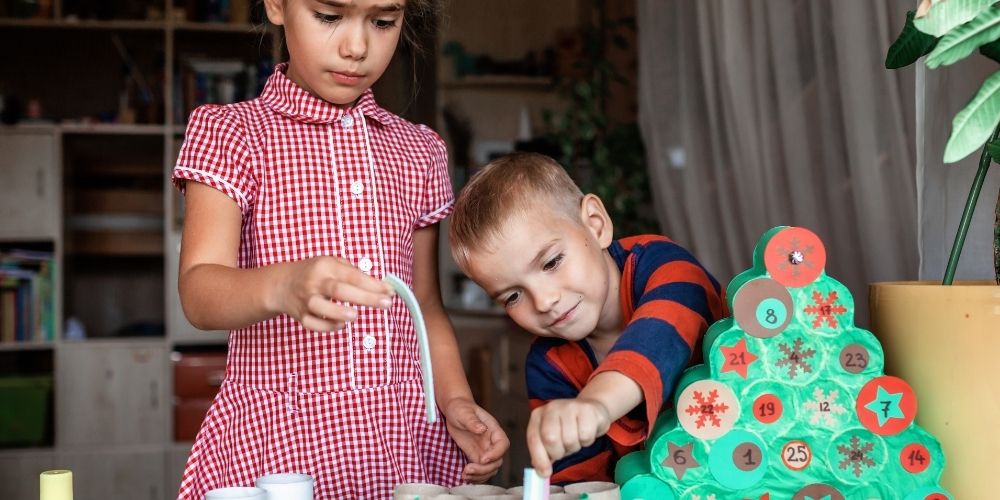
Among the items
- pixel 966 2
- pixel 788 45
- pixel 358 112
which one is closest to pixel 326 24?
pixel 358 112

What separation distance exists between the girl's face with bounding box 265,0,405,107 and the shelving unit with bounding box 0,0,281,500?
94.7 inches

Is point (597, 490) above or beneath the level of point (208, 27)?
beneath

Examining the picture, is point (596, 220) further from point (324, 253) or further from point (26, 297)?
point (26, 297)

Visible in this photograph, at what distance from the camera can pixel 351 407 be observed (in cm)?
109

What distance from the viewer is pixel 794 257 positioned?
814 millimetres

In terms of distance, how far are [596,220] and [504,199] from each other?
0.42 feet

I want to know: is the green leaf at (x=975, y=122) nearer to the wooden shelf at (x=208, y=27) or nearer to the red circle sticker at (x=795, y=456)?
the red circle sticker at (x=795, y=456)

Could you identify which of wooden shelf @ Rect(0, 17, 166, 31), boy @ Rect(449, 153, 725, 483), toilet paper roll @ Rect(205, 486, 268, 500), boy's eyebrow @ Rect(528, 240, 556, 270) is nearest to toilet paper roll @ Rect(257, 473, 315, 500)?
toilet paper roll @ Rect(205, 486, 268, 500)

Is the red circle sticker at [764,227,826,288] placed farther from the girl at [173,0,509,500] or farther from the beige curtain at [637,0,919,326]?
the beige curtain at [637,0,919,326]

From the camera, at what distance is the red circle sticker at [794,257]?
2.66ft

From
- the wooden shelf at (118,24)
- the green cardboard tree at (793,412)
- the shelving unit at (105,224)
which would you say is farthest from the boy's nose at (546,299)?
the wooden shelf at (118,24)

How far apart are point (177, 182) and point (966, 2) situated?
0.75m

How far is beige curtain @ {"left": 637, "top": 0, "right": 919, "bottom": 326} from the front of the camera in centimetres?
154

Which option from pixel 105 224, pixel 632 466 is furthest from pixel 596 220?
pixel 105 224
